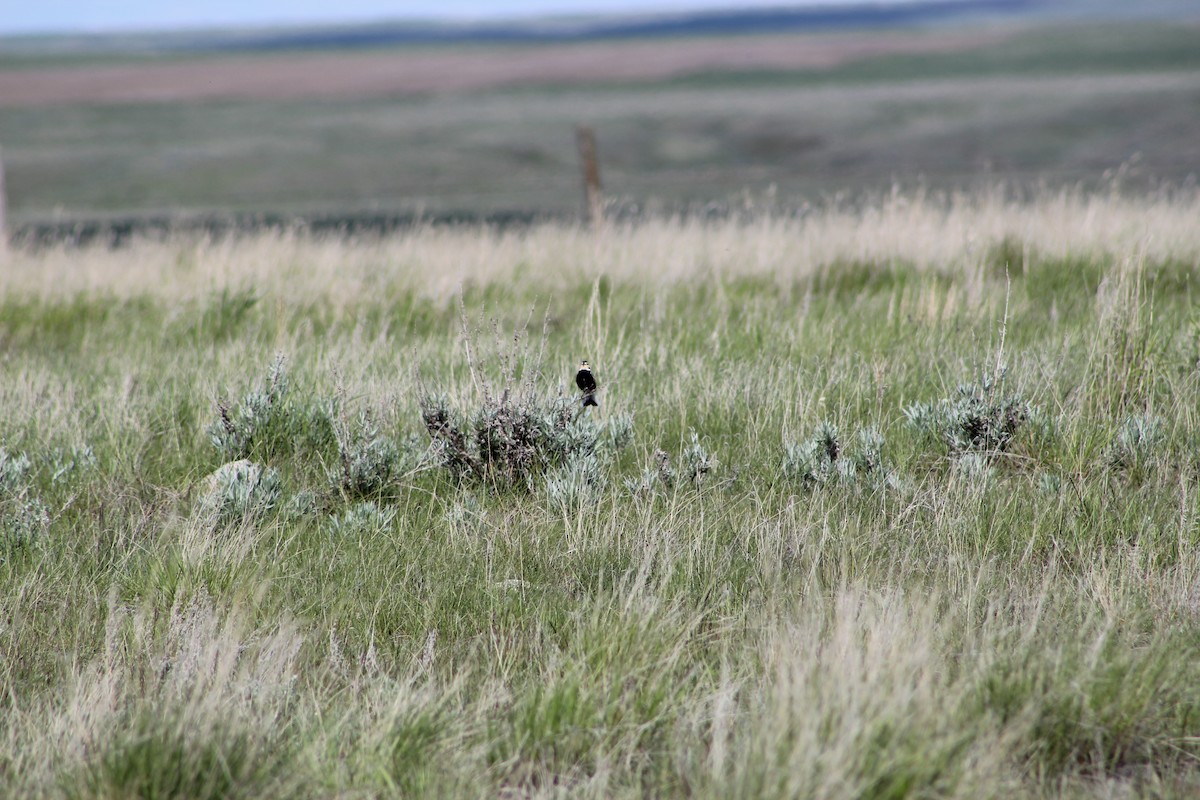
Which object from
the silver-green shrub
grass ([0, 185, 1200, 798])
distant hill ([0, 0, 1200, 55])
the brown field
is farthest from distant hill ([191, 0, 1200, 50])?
the silver-green shrub

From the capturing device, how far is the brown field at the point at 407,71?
224 ft

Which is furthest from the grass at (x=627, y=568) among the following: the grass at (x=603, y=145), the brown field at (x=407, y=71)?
the brown field at (x=407, y=71)

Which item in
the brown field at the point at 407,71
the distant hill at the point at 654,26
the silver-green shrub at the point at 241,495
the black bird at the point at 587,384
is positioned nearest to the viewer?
the silver-green shrub at the point at 241,495

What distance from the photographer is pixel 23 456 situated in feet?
11.3

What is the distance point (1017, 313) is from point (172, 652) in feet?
14.4

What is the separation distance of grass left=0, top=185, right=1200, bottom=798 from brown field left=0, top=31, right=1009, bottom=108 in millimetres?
65795

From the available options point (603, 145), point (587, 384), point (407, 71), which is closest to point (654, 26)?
point (407, 71)

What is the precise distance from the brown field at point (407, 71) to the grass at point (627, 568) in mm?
65795

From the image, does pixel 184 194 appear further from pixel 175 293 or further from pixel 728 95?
pixel 728 95

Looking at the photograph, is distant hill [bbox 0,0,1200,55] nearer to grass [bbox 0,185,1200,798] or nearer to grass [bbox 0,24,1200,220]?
grass [bbox 0,24,1200,220]

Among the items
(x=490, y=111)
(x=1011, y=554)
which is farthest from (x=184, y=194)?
(x=1011, y=554)

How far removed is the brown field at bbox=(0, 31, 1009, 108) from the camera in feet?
224

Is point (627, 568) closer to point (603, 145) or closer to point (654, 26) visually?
point (603, 145)

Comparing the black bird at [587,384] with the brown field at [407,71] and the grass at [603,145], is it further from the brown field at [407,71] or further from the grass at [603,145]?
the brown field at [407,71]
